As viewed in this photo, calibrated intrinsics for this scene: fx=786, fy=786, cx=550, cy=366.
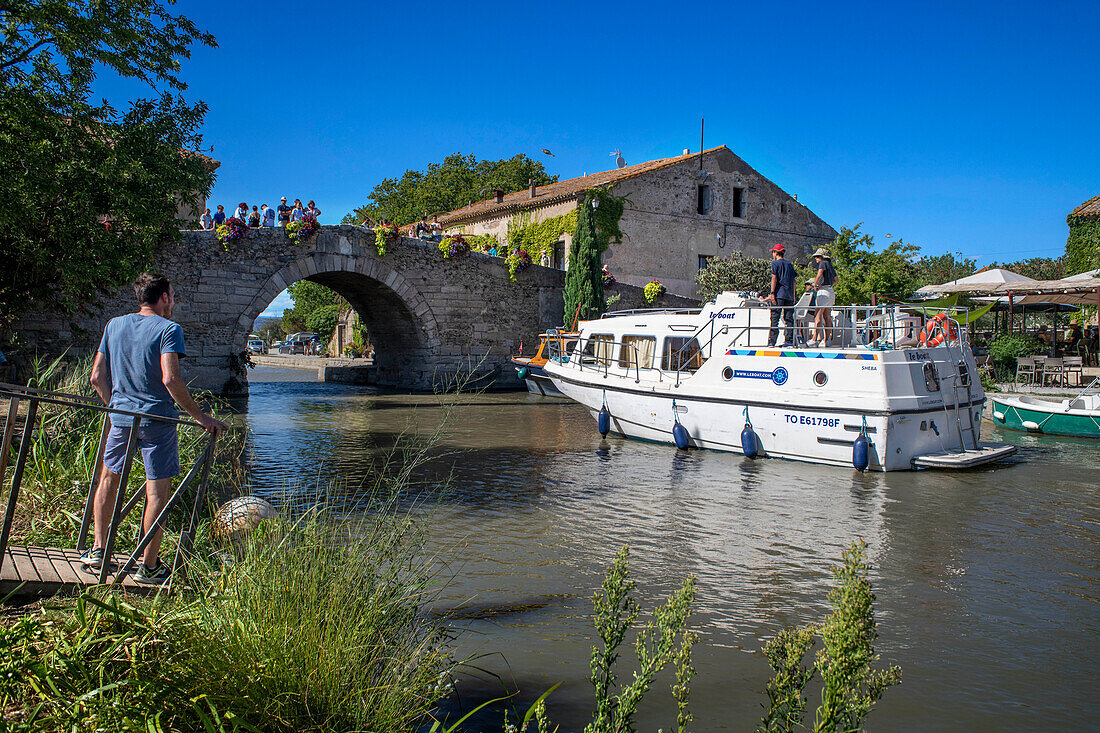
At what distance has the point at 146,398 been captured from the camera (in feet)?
13.1

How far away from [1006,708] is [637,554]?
280cm

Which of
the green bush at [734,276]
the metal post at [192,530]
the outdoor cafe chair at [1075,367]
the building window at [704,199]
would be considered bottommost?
the metal post at [192,530]

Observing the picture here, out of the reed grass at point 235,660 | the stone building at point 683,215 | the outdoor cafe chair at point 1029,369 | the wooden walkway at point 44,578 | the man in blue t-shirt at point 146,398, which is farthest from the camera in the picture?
the stone building at point 683,215

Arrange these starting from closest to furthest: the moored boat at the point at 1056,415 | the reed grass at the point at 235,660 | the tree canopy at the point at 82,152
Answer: the reed grass at the point at 235,660
the tree canopy at the point at 82,152
the moored boat at the point at 1056,415

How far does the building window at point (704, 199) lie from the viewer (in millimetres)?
28312

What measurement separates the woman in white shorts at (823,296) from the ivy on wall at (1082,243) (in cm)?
1266

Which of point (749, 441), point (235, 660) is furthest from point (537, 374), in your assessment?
point (235, 660)

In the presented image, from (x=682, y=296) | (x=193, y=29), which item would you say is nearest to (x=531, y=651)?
(x=193, y=29)

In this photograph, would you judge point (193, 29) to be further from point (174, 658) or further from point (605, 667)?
point (605, 667)

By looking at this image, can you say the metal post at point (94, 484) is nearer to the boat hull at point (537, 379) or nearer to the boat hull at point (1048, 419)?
the boat hull at point (1048, 419)

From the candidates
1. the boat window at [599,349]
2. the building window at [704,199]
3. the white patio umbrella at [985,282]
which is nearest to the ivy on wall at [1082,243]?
the white patio umbrella at [985,282]

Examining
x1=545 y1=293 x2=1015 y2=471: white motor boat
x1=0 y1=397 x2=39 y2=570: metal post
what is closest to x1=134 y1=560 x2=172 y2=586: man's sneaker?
x1=0 y1=397 x2=39 y2=570: metal post

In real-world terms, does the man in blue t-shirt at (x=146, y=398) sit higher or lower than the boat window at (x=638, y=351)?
lower

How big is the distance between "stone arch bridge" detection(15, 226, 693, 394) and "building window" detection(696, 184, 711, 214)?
13.3 ft
